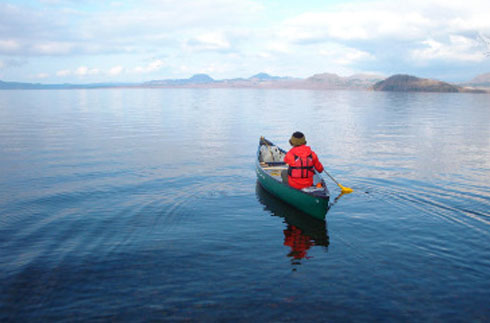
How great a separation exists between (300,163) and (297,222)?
7.70 feet

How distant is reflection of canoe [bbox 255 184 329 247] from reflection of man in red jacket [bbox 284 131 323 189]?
4.13 ft

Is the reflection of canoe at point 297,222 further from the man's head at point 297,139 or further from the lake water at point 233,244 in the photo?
the man's head at point 297,139

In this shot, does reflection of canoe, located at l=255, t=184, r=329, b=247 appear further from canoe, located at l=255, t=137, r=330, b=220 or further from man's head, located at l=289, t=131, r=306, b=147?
man's head, located at l=289, t=131, r=306, b=147

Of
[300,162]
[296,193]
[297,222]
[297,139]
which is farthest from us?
[296,193]

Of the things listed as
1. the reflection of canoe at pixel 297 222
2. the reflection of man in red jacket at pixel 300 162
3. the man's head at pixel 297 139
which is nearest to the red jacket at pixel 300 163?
the reflection of man in red jacket at pixel 300 162

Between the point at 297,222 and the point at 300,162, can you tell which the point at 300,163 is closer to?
the point at 300,162

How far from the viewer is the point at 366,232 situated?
12406 mm

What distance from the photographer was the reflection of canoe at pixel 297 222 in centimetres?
1234

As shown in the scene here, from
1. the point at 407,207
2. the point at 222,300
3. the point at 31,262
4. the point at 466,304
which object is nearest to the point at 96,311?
the point at 222,300

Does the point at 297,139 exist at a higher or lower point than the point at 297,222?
higher

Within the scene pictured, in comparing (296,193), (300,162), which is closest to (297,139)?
(300,162)

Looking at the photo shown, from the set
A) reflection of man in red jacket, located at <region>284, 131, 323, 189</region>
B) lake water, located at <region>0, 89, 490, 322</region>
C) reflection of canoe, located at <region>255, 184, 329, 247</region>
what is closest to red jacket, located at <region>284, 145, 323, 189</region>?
reflection of man in red jacket, located at <region>284, 131, 323, 189</region>

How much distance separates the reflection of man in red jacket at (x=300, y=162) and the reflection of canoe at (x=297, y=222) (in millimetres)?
1258

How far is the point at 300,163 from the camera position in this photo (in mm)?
14023
